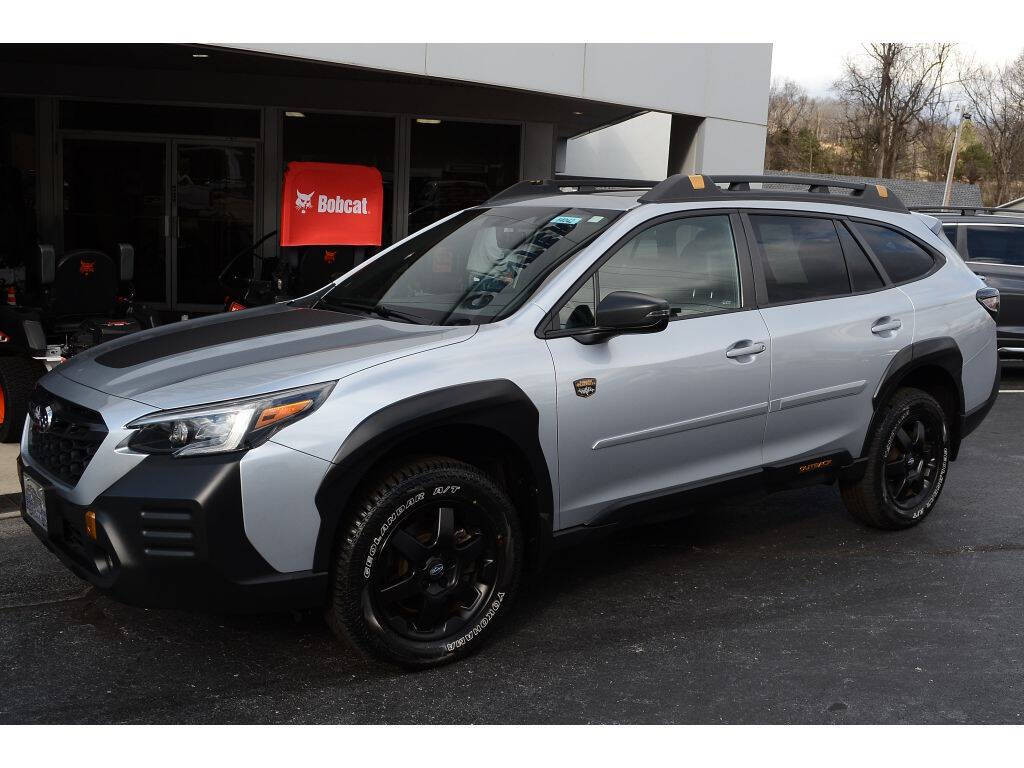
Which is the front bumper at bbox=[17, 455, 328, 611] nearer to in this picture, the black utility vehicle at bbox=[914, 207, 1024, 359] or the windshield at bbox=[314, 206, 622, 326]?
the windshield at bbox=[314, 206, 622, 326]

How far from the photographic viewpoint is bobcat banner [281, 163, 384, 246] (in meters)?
10.7

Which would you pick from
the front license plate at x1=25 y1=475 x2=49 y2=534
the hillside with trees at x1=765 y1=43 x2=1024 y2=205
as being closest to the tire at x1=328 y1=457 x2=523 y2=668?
the front license plate at x1=25 y1=475 x2=49 y2=534

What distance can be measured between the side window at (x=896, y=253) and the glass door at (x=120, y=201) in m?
11.1

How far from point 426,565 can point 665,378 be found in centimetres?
124

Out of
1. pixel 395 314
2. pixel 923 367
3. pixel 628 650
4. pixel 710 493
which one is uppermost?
pixel 395 314

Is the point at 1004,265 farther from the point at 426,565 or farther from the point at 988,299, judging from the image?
the point at 426,565

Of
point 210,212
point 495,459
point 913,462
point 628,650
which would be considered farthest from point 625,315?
point 210,212

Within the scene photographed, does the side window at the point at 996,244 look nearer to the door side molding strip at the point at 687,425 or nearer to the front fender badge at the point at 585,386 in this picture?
the door side molding strip at the point at 687,425

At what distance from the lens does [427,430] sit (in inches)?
144

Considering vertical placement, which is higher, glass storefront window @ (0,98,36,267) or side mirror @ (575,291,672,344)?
glass storefront window @ (0,98,36,267)

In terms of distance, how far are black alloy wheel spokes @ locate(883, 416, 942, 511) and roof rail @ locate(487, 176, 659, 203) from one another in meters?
1.90
